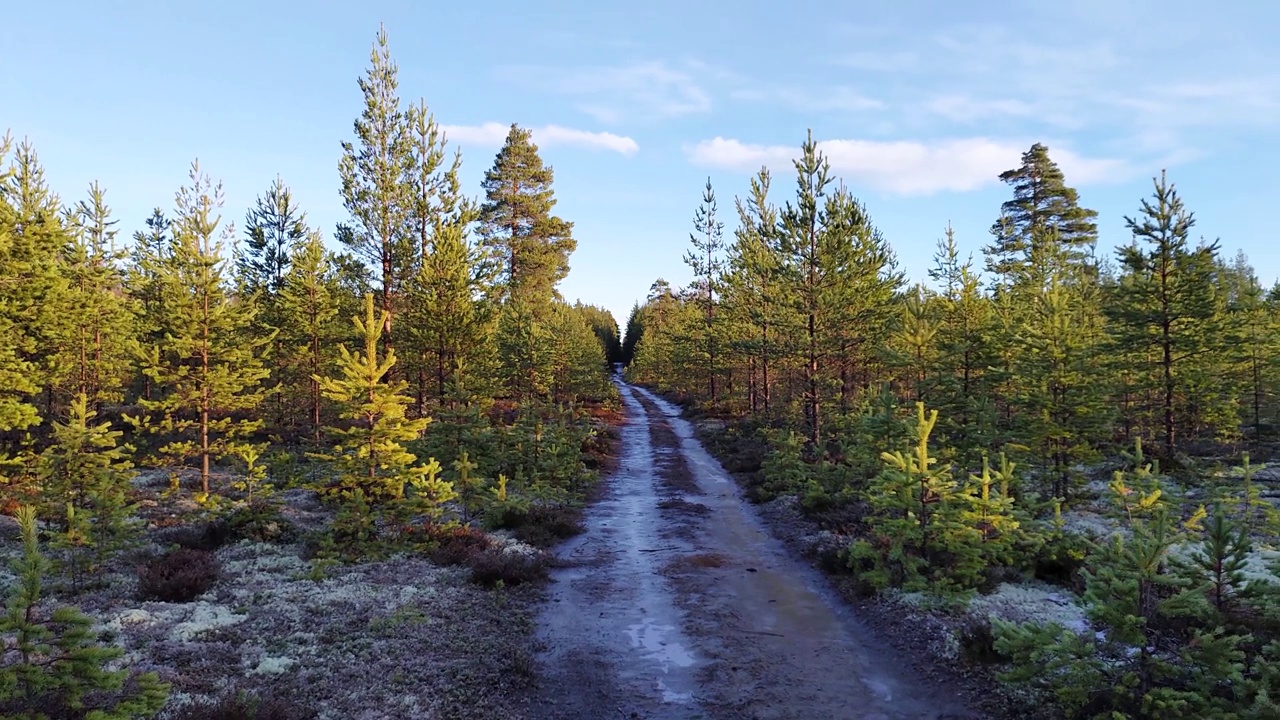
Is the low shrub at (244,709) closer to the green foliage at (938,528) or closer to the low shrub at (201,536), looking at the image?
the low shrub at (201,536)

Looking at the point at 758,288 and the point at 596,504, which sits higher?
the point at 758,288

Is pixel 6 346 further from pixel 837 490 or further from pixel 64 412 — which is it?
pixel 837 490

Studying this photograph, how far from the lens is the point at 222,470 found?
81.6ft

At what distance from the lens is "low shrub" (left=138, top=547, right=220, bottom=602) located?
35.4ft

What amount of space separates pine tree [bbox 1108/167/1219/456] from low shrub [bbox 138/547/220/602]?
26690mm

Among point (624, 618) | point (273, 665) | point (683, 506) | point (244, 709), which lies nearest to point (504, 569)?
point (624, 618)

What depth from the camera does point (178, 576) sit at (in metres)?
11.2

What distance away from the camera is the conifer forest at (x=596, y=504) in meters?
7.51

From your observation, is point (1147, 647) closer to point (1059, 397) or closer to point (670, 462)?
point (1059, 397)

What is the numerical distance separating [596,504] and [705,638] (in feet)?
35.4

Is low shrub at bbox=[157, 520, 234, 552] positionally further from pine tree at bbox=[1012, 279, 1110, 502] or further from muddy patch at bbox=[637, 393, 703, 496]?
pine tree at bbox=[1012, 279, 1110, 502]

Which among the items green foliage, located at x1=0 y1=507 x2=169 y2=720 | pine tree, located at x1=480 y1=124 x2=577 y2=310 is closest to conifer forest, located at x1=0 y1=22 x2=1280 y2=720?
green foliage, located at x1=0 y1=507 x2=169 y2=720

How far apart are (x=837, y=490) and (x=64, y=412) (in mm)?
34013

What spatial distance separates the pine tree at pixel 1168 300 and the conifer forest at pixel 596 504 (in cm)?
11
